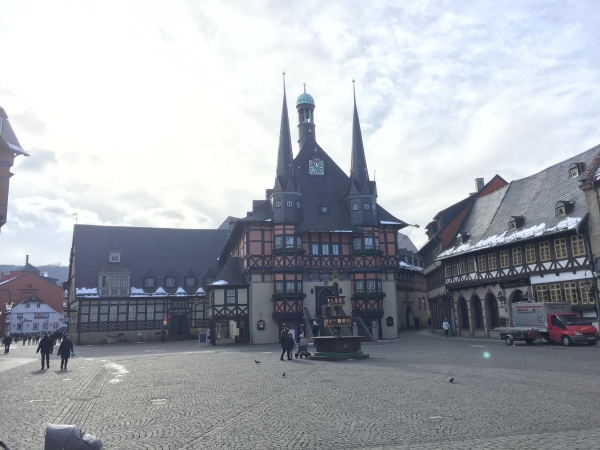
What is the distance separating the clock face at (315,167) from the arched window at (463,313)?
61.3 feet

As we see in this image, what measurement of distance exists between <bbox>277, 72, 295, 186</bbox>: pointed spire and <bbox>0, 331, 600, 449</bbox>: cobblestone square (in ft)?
97.6

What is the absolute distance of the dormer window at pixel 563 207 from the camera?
1394 inches

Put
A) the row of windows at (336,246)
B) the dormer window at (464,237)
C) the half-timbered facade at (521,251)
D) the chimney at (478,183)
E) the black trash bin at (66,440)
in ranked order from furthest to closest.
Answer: the chimney at (478,183) < the row of windows at (336,246) < the dormer window at (464,237) < the half-timbered facade at (521,251) < the black trash bin at (66,440)

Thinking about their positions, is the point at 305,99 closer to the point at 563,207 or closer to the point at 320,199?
the point at 320,199

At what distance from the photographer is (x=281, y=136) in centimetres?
5294

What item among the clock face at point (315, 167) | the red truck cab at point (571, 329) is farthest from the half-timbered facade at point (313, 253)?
the red truck cab at point (571, 329)

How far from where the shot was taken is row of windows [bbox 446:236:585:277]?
3434cm

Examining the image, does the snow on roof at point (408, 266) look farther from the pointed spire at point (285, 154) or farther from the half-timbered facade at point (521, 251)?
the pointed spire at point (285, 154)

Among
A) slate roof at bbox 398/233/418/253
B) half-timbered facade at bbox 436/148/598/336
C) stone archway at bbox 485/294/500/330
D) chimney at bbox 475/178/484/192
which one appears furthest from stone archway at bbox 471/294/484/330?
slate roof at bbox 398/233/418/253

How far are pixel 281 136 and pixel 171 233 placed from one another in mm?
29879

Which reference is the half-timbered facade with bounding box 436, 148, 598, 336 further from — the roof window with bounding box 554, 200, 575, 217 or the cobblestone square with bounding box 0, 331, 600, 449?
the cobblestone square with bounding box 0, 331, 600, 449

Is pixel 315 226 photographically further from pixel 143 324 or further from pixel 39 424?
pixel 39 424

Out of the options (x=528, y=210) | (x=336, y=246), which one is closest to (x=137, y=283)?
(x=336, y=246)

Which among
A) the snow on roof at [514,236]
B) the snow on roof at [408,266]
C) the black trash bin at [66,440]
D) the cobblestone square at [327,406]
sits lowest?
the cobblestone square at [327,406]
